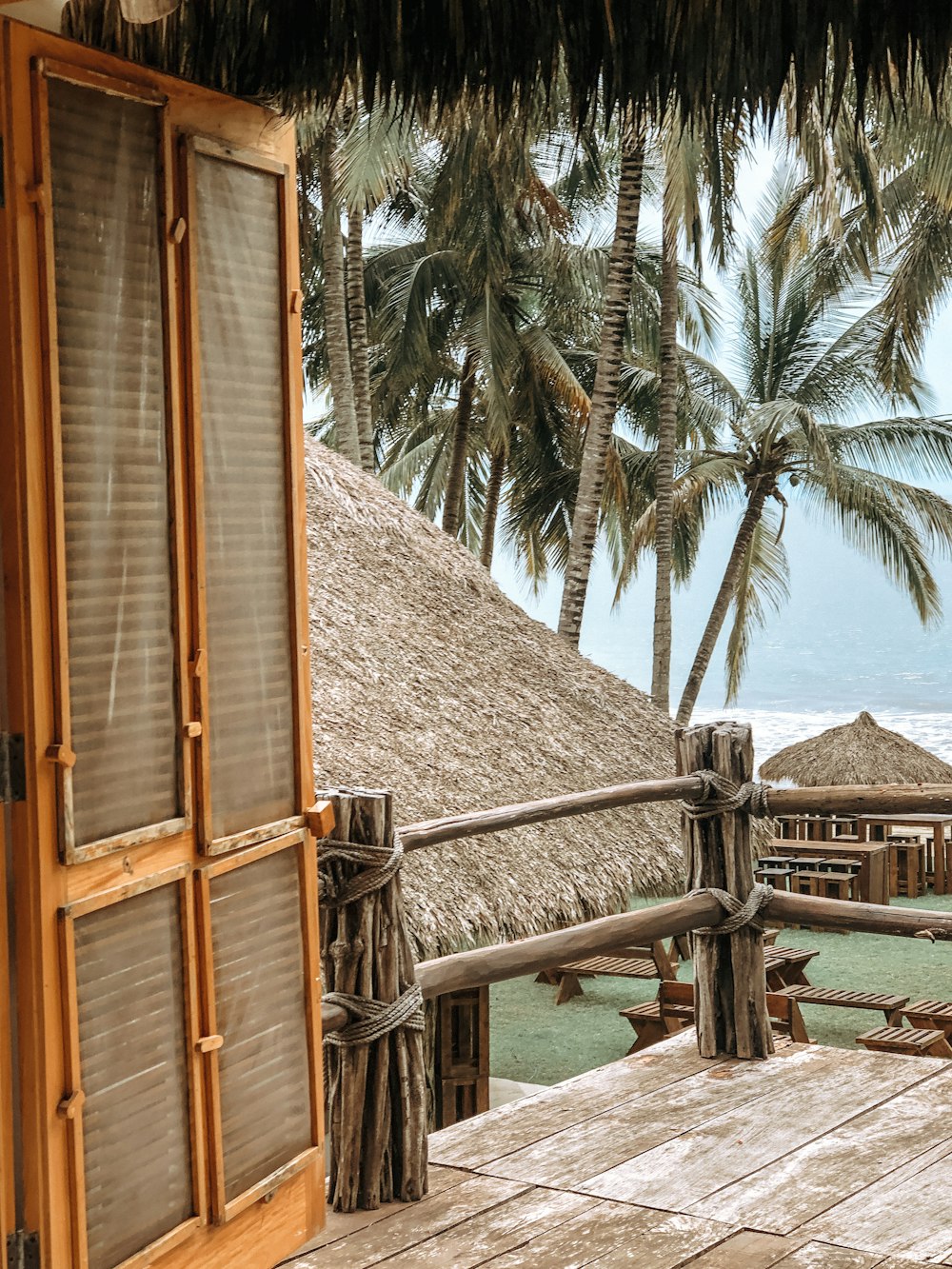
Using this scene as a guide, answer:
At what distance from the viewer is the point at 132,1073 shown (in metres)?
2.03

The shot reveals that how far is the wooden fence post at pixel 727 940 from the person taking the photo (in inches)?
139

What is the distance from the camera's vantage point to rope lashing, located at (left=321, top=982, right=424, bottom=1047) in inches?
104

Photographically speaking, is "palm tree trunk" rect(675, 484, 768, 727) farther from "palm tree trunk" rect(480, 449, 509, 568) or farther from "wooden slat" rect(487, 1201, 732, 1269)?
"wooden slat" rect(487, 1201, 732, 1269)

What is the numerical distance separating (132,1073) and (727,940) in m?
1.91

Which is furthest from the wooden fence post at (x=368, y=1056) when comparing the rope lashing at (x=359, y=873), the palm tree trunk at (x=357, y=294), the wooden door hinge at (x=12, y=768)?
the palm tree trunk at (x=357, y=294)

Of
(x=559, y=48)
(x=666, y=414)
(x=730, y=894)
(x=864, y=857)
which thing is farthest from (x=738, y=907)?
(x=666, y=414)

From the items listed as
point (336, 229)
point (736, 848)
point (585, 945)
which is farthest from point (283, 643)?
point (336, 229)

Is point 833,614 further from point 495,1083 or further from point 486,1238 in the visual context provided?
point 486,1238

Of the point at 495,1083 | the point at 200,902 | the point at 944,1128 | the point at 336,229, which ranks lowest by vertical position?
the point at 495,1083

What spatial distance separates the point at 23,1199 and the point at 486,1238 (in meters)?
0.90

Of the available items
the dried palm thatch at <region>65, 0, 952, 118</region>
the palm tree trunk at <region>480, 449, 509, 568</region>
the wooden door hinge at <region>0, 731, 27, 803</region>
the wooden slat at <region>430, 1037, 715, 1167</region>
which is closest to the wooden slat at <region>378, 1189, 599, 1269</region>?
the wooden slat at <region>430, 1037, 715, 1167</region>

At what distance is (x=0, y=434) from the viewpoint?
186 centimetres

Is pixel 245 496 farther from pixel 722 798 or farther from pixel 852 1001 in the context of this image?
pixel 852 1001

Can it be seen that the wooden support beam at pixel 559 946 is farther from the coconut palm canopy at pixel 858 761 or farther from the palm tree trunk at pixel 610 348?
the coconut palm canopy at pixel 858 761
